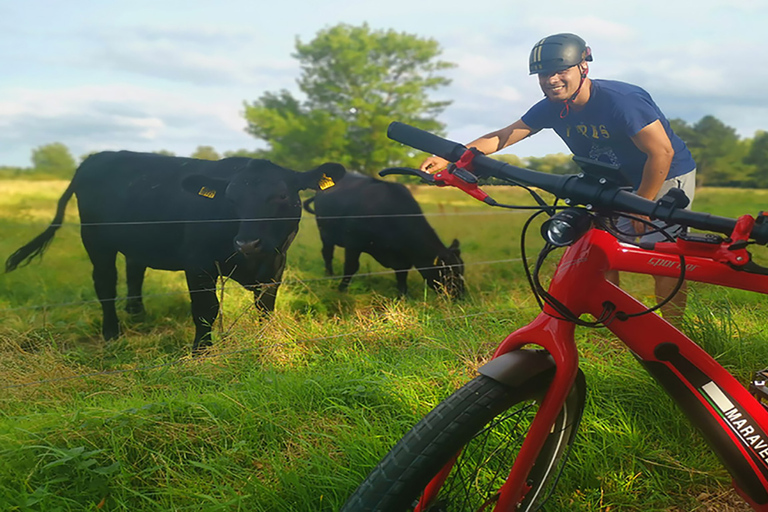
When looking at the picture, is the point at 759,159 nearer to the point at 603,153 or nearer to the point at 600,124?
the point at 603,153

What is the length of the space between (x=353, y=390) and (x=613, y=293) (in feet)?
4.93

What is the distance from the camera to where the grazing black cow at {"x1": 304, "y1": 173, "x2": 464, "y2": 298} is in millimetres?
4251

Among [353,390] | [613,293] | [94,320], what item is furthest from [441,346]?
[94,320]

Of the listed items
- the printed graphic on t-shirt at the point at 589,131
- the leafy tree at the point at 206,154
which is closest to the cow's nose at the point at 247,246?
the leafy tree at the point at 206,154

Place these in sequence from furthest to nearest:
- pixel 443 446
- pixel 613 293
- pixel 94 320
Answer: pixel 94 320 → pixel 613 293 → pixel 443 446

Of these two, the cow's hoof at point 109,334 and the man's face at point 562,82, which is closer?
the man's face at point 562,82

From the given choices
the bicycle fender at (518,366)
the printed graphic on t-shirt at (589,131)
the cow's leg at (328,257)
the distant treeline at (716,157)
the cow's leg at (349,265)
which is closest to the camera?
the bicycle fender at (518,366)

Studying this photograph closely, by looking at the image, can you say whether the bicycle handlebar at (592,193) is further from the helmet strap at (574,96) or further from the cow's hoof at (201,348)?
the cow's hoof at (201,348)

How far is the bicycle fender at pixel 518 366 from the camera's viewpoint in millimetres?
1412

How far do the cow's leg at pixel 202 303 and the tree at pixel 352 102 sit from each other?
0.91 metres

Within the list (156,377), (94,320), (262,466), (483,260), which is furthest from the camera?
(483,260)

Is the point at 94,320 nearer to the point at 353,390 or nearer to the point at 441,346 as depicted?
the point at 353,390

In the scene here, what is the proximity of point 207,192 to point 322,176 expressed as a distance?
72cm

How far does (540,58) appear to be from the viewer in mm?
2762
